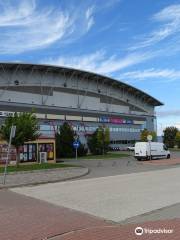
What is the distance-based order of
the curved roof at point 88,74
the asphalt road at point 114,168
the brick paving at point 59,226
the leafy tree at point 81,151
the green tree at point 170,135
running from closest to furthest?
1. the brick paving at point 59,226
2. the asphalt road at point 114,168
3. the leafy tree at point 81,151
4. the curved roof at point 88,74
5. the green tree at point 170,135

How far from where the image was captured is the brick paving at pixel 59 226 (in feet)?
26.7

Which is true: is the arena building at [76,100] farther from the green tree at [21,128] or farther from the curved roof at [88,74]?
the green tree at [21,128]

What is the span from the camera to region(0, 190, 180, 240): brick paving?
26.7ft

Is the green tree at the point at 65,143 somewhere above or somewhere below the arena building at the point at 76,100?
below

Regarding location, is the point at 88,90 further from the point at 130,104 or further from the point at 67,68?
the point at 130,104

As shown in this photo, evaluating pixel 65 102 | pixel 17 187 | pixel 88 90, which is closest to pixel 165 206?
pixel 17 187

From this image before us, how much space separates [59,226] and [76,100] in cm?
7403

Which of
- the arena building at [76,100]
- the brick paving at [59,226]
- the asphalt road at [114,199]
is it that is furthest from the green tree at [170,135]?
the brick paving at [59,226]

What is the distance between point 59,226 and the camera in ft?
30.6

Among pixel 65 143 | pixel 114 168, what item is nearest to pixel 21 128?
pixel 114 168

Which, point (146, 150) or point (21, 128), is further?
point (146, 150)

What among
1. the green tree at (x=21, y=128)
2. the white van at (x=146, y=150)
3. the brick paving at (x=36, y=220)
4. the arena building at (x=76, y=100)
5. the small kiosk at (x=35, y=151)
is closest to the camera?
the brick paving at (x=36, y=220)

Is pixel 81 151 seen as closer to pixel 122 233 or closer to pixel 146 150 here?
pixel 146 150

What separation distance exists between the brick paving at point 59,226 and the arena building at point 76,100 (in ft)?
176
